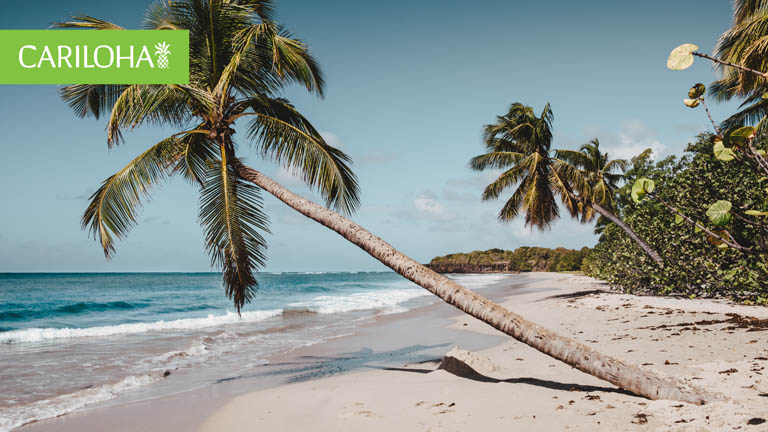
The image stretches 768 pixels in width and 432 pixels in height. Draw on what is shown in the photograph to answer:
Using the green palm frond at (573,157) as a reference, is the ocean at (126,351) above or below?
below

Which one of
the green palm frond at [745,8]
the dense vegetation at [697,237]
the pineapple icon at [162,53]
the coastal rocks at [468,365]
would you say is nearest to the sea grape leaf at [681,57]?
the coastal rocks at [468,365]

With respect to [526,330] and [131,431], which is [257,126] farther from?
[526,330]

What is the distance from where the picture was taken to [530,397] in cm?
498

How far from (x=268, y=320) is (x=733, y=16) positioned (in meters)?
19.3

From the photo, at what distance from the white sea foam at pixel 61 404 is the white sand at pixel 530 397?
95.0 inches

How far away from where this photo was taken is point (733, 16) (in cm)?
1340

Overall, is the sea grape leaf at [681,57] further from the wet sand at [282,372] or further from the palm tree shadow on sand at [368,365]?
the wet sand at [282,372]

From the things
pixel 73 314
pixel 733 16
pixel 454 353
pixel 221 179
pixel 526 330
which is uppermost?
pixel 733 16

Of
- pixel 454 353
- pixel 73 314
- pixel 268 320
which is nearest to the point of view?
pixel 454 353

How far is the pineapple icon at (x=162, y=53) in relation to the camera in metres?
6.72

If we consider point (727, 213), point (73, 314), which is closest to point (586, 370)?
point (727, 213)

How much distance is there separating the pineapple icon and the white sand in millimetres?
5201

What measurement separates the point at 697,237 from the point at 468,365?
31.2ft

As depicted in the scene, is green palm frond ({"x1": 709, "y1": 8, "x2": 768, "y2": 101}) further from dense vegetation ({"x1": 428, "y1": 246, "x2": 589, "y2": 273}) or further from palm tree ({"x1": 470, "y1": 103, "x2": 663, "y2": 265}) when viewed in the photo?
dense vegetation ({"x1": 428, "y1": 246, "x2": 589, "y2": 273})
